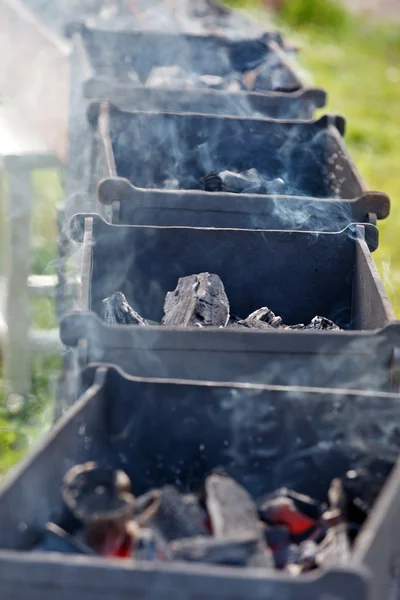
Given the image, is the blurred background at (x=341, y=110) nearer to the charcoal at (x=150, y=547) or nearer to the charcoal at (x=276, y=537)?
the charcoal at (x=276, y=537)

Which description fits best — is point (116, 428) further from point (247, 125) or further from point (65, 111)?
point (65, 111)

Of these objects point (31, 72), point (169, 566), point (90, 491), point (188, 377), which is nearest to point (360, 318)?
point (188, 377)

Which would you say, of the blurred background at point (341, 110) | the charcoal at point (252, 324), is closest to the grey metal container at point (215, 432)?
the charcoal at point (252, 324)

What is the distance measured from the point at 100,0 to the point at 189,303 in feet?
15.1

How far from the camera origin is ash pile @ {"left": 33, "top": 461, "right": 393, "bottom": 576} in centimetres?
159

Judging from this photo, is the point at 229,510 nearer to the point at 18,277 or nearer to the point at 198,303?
the point at 198,303

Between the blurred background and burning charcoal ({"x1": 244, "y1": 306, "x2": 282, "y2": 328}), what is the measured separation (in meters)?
0.77

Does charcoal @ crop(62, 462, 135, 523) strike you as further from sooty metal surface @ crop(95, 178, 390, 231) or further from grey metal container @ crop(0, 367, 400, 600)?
sooty metal surface @ crop(95, 178, 390, 231)

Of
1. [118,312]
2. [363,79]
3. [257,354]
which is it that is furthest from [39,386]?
[363,79]

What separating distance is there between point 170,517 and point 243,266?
1206 mm

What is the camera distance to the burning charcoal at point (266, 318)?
2.62m

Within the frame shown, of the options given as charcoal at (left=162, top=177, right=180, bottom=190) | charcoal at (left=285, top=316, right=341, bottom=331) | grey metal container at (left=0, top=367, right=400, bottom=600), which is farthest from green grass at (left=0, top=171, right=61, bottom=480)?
grey metal container at (left=0, top=367, right=400, bottom=600)

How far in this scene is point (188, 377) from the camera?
87.3 inches

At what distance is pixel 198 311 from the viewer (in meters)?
2.52
